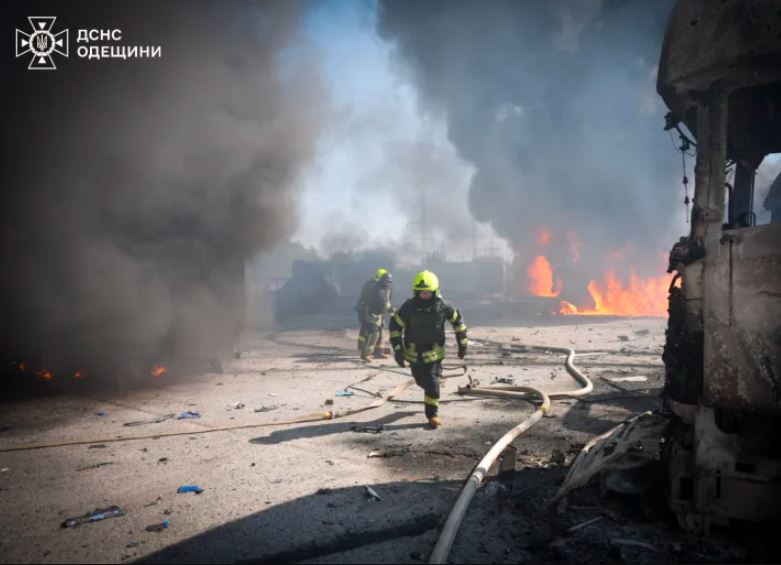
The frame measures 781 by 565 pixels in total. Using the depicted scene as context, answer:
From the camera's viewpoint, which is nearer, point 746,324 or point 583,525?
point 746,324

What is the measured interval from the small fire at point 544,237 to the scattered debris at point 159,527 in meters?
32.9

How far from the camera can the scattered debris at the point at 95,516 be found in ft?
10.5

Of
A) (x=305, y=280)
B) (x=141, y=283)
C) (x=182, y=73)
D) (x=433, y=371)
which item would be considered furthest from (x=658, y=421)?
(x=305, y=280)

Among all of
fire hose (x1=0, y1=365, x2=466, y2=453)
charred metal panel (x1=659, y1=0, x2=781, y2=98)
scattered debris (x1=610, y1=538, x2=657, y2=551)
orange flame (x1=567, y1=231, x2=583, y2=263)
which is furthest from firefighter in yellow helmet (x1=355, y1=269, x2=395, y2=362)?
orange flame (x1=567, y1=231, x2=583, y2=263)

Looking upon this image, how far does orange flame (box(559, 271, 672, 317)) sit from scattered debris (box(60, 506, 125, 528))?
27544mm

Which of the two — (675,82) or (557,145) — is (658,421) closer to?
(675,82)

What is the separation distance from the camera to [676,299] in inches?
133

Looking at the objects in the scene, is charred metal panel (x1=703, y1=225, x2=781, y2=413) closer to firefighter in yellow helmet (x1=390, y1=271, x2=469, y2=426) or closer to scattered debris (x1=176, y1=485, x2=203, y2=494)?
firefighter in yellow helmet (x1=390, y1=271, x2=469, y2=426)

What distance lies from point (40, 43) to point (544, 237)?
100ft

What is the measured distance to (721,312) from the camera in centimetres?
287

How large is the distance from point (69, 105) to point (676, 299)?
10599mm

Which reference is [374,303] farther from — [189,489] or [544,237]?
[544,237]

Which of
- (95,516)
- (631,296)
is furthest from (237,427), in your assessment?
(631,296)

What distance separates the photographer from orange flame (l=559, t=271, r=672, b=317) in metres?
28.1
